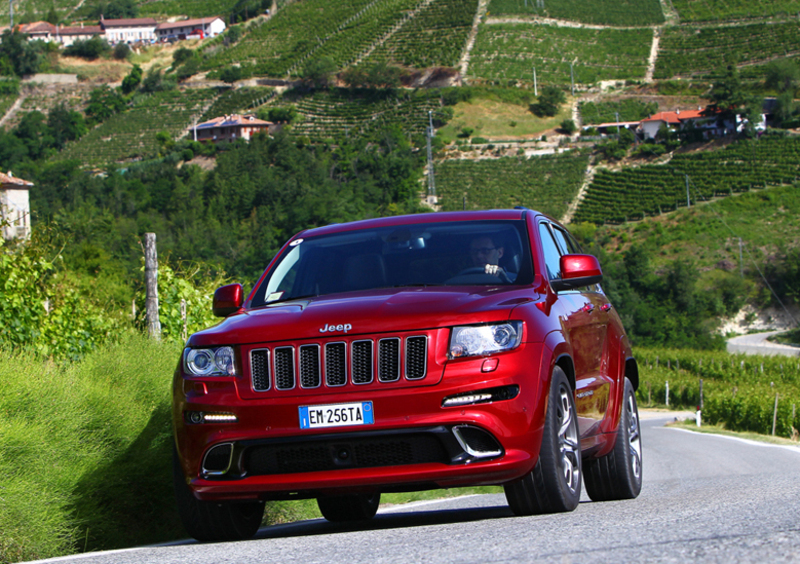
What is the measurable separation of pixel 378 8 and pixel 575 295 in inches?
7848

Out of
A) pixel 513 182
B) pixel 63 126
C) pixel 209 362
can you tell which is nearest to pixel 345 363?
pixel 209 362

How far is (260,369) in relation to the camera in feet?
18.0

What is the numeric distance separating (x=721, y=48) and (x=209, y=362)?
164295 mm

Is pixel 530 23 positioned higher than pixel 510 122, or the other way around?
pixel 530 23

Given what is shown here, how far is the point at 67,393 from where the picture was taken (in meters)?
7.73

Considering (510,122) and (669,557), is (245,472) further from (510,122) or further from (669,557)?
(510,122)

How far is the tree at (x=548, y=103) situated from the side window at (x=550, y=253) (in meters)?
140

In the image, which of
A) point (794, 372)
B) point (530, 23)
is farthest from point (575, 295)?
point (530, 23)

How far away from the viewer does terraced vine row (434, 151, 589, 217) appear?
367 feet

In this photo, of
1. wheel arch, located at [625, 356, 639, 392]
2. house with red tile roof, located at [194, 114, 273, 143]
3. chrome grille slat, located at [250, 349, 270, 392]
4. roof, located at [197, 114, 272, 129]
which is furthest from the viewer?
roof, located at [197, 114, 272, 129]

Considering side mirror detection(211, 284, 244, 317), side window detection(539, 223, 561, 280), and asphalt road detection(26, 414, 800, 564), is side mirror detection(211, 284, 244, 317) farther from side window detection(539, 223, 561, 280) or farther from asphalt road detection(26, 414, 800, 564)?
side window detection(539, 223, 561, 280)

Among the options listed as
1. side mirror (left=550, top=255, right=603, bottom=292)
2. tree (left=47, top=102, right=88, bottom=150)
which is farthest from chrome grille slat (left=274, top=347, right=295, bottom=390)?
tree (left=47, top=102, right=88, bottom=150)

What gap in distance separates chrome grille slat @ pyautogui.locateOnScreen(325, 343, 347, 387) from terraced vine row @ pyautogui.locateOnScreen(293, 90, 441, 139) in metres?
140

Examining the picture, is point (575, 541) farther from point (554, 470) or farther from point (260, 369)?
point (260, 369)
